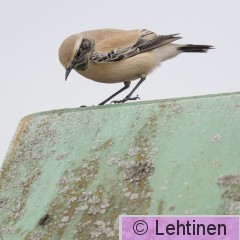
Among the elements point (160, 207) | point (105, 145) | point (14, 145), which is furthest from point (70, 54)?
point (160, 207)

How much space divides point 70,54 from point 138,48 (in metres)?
0.97

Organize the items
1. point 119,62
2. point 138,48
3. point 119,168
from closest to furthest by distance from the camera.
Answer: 1. point 119,168
2. point 119,62
3. point 138,48

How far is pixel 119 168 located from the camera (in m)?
3.54

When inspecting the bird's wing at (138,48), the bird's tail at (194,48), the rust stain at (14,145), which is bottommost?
the bird's tail at (194,48)

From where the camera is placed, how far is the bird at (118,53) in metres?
7.41

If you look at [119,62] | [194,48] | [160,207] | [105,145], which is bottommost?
[194,48]

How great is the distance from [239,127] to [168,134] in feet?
1.40

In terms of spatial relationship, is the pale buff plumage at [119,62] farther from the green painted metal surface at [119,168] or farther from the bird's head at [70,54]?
the green painted metal surface at [119,168]

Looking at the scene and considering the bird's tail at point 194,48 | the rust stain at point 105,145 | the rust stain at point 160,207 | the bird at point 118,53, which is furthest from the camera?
the bird's tail at point 194,48

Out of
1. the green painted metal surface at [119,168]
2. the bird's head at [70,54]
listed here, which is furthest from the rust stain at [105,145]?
the bird's head at [70,54]

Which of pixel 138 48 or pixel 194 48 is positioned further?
pixel 194 48

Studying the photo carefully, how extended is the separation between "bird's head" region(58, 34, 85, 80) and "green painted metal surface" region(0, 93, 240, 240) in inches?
121

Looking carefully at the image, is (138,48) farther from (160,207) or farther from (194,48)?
(160,207)

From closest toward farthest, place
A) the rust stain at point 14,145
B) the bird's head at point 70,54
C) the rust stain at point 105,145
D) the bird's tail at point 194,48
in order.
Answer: the rust stain at point 105,145 → the rust stain at point 14,145 → the bird's head at point 70,54 → the bird's tail at point 194,48
